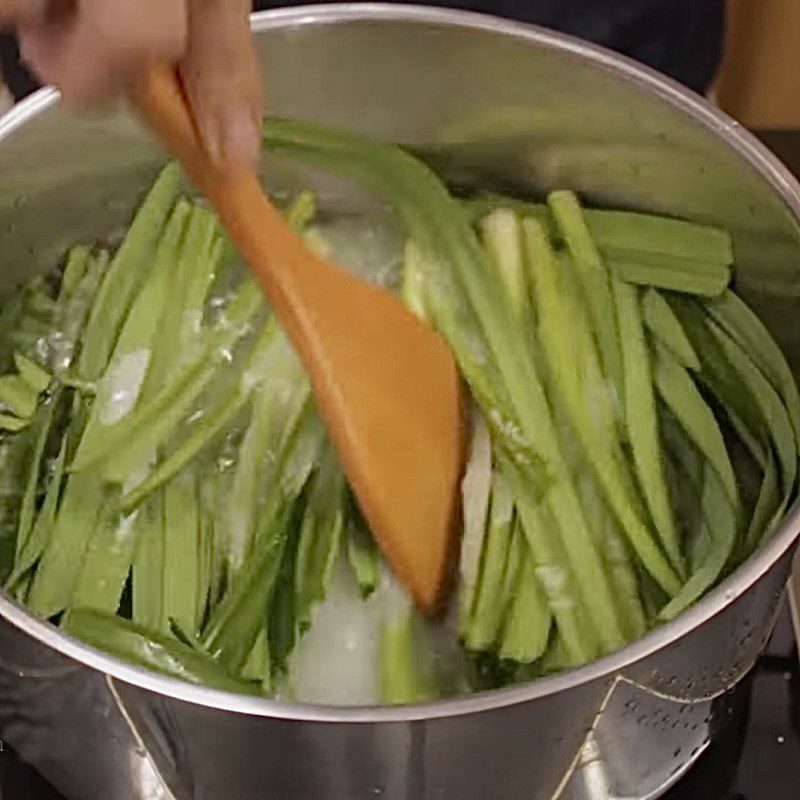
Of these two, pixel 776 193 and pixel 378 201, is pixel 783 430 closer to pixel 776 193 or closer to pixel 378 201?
pixel 776 193

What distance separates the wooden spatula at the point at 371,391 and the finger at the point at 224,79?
0.11m

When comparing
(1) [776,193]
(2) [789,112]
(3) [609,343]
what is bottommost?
(2) [789,112]

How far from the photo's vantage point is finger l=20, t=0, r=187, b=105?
0.42m

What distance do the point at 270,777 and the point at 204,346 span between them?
36 centimetres

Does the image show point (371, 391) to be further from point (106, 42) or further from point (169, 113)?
point (106, 42)

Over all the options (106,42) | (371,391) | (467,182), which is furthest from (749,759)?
(106,42)

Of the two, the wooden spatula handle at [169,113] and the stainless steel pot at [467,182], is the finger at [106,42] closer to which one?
the wooden spatula handle at [169,113]

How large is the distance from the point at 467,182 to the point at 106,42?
0.61m

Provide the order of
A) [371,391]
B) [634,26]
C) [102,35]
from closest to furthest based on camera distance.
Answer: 1. [102,35]
2. [371,391]
3. [634,26]

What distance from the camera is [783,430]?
2.77 ft

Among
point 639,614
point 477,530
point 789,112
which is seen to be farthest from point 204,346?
point 789,112

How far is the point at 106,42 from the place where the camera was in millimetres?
424

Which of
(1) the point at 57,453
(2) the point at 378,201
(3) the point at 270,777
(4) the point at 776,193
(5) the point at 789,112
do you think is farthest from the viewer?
(5) the point at 789,112

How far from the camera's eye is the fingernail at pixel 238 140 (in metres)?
0.60
